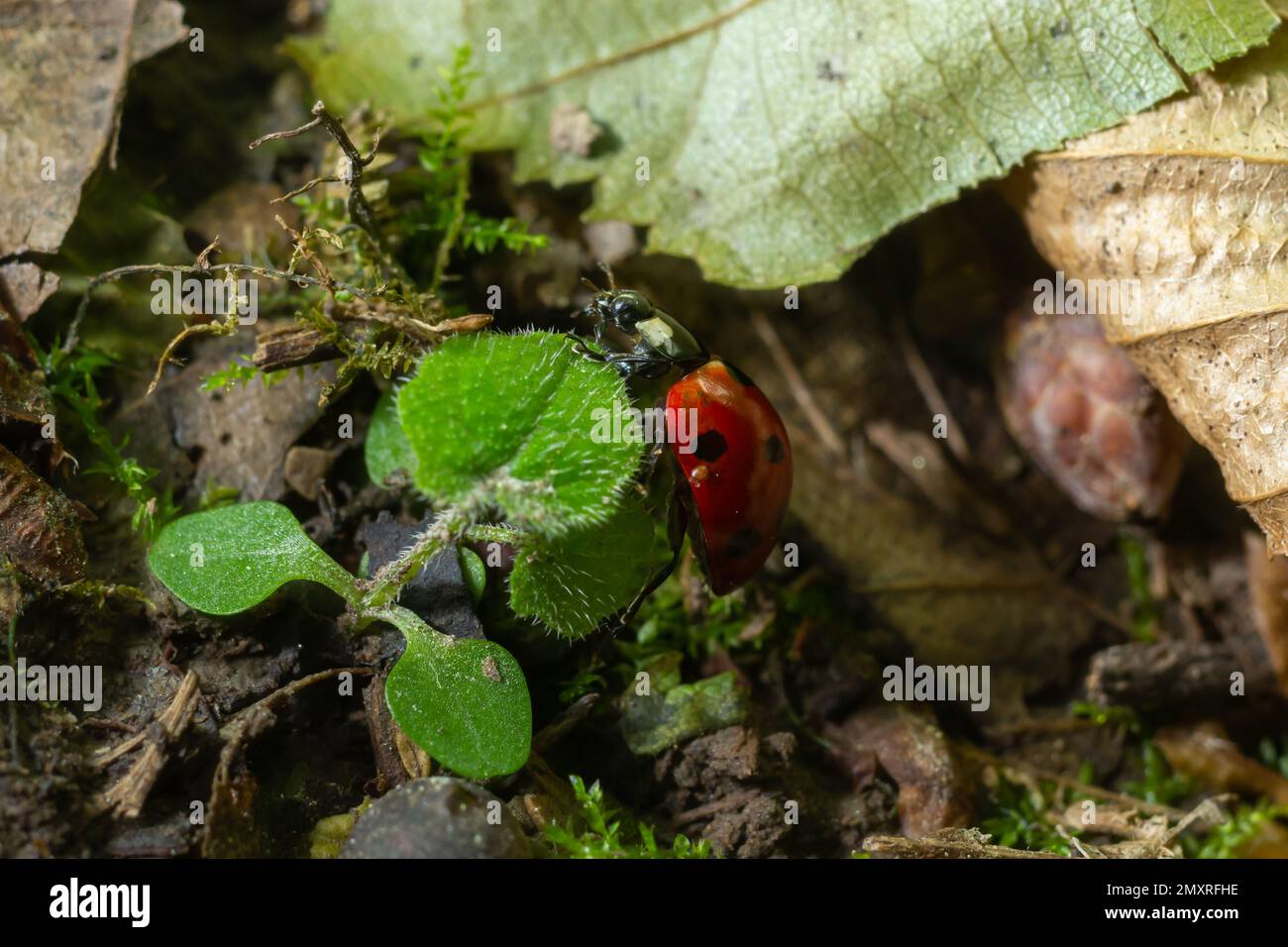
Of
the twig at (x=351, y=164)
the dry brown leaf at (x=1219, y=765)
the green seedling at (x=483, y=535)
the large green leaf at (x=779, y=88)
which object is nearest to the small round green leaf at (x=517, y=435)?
the green seedling at (x=483, y=535)

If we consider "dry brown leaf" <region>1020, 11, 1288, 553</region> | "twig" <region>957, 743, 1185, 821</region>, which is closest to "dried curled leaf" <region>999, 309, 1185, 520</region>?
"dry brown leaf" <region>1020, 11, 1288, 553</region>

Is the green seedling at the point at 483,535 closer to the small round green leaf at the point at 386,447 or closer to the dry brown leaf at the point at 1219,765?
the small round green leaf at the point at 386,447

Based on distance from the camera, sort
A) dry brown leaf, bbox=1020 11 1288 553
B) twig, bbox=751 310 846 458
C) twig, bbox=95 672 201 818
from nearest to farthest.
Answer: twig, bbox=95 672 201 818
dry brown leaf, bbox=1020 11 1288 553
twig, bbox=751 310 846 458

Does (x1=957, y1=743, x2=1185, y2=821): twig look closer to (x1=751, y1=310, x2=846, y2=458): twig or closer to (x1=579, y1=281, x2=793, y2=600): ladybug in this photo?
(x1=579, y1=281, x2=793, y2=600): ladybug

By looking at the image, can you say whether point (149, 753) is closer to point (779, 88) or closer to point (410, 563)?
point (410, 563)

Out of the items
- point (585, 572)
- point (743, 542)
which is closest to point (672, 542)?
point (743, 542)
